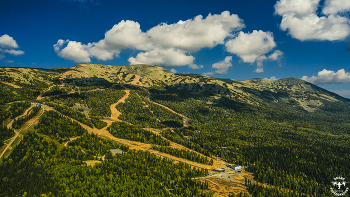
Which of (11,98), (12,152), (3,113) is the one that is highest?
(11,98)

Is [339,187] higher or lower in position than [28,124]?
lower

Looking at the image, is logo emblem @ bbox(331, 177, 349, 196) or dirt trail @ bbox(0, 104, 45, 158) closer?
logo emblem @ bbox(331, 177, 349, 196)

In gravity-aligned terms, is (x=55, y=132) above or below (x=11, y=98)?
below

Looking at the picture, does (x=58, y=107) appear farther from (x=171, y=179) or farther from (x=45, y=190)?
(x=171, y=179)

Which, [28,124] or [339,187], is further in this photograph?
[28,124]

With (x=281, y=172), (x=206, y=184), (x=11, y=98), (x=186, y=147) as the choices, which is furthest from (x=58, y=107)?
(x=281, y=172)

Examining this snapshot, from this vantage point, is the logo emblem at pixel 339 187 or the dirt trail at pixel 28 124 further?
the dirt trail at pixel 28 124

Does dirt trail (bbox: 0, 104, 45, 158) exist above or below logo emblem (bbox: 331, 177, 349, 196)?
above

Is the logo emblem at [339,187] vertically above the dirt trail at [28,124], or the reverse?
the dirt trail at [28,124]
